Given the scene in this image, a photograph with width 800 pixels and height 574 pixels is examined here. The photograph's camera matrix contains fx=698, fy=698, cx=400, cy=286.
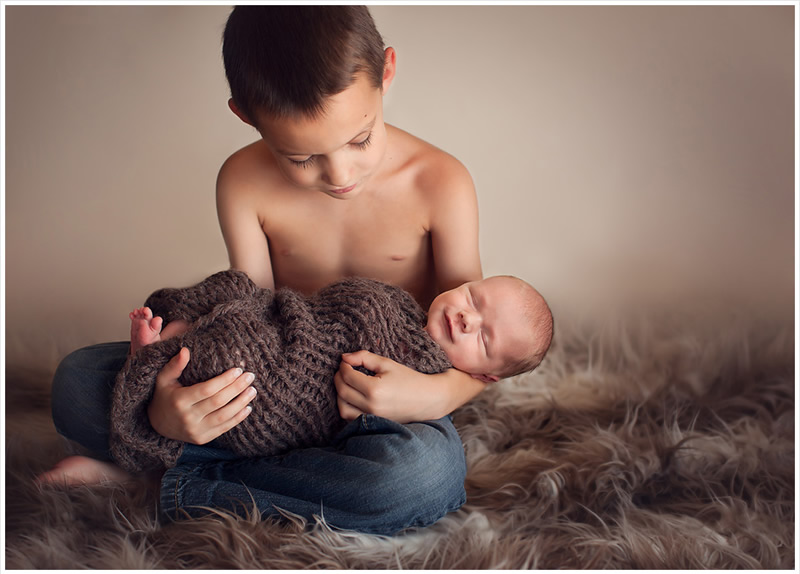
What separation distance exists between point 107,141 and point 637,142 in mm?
1484

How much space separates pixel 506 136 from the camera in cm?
200

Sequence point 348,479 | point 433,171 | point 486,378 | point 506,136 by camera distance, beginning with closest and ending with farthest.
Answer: point 348,479
point 486,378
point 433,171
point 506,136

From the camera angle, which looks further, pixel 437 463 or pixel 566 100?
pixel 566 100

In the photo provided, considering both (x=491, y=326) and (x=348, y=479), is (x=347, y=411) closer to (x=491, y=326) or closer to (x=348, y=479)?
(x=348, y=479)

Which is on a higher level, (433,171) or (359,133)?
(359,133)

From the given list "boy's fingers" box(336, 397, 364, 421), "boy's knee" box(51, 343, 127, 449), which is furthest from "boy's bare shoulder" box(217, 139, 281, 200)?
"boy's fingers" box(336, 397, 364, 421)

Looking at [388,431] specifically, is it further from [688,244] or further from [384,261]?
[688,244]

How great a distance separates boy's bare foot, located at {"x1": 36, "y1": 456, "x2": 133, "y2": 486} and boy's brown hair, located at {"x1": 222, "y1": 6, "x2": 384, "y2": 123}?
58cm

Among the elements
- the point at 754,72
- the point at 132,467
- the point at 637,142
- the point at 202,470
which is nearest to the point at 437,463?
the point at 202,470

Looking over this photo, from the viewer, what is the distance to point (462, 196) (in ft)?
4.21

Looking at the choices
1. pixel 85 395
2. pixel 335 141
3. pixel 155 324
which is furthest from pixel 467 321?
pixel 85 395

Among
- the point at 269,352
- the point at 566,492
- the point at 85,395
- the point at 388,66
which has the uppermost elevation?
the point at 388,66

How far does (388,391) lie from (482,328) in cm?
21

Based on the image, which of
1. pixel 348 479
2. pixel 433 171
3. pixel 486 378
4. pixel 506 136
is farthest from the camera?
pixel 506 136
